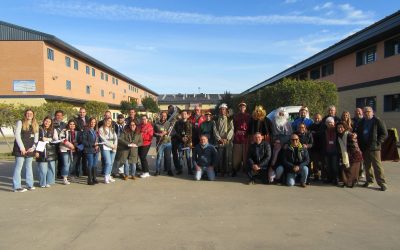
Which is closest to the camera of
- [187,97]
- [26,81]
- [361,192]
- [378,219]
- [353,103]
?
[378,219]

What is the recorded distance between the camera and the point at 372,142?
7.59 meters

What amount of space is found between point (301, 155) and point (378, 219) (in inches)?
105

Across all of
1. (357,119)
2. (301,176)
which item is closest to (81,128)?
(301,176)

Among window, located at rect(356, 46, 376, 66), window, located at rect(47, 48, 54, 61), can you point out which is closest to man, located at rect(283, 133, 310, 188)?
window, located at rect(356, 46, 376, 66)

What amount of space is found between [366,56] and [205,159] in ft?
60.7

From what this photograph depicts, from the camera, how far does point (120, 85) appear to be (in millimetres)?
62094

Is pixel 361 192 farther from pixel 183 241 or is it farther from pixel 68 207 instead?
pixel 68 207

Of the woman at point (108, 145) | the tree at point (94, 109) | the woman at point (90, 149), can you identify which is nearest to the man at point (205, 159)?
the woman at point (108, 145)

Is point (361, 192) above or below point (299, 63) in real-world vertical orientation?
below

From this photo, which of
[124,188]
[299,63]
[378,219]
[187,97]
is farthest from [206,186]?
[187,97]

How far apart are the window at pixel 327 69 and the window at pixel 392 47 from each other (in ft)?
24.8

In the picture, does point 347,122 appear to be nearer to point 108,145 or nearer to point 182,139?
point 182,139

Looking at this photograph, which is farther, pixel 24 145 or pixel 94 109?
pixel 94 109

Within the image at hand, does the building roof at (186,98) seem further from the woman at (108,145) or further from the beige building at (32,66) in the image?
the woman at (108,145)
